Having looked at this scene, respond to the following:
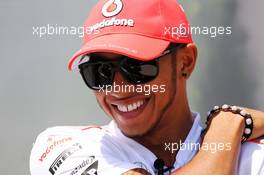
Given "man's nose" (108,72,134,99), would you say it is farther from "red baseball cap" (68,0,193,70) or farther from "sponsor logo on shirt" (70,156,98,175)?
"sponsor logo on shirt" (70,156,98,175)

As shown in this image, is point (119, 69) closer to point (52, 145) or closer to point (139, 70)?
point (139, 70)

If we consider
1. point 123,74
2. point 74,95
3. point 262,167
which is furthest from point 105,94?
point 74,95

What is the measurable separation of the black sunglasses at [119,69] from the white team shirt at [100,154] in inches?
6.2

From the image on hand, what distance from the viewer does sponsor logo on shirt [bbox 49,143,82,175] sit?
4.04 ft

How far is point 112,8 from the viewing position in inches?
49.9

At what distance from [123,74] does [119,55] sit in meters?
0.05

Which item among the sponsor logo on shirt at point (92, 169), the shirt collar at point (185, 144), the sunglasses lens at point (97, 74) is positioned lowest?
the sponsor logo on shirt at point (92, 169)

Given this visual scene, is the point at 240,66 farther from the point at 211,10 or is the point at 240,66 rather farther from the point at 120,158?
the point at 120,158

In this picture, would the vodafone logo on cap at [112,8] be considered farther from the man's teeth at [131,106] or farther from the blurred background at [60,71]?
the blurred background at [60,71]

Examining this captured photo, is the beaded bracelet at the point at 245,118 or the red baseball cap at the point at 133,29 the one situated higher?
the red baseball cap at the point at 133,29

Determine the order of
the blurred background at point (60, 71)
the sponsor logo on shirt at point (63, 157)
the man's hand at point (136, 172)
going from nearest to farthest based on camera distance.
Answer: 1. the man's hand at point (136, 172)
2. the sponsor logo on shirt at point (63, 157)
3. the blurred background at point (60, 71)

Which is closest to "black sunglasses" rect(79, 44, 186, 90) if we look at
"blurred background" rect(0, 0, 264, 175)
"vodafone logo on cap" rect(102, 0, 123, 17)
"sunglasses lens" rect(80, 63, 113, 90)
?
"sunglasses lens" rect(80, 63, 113, 90)

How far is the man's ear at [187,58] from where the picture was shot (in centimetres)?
134

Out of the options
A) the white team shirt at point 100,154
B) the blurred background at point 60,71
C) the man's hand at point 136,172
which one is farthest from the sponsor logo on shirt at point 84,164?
the blurred background at point 60,71
